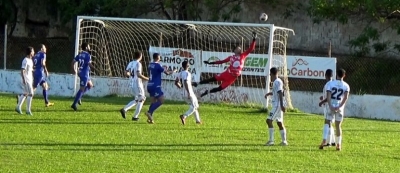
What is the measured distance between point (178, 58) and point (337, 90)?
13.6 meters

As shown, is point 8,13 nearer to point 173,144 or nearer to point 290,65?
point 290,65

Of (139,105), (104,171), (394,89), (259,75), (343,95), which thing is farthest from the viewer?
(394,89)

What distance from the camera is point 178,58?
3070cm

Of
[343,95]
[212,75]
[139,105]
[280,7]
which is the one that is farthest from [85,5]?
[343,95]

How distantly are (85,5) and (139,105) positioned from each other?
1914 cm

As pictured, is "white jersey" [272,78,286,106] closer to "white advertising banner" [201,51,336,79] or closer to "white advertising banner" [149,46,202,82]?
"white advertising banner" [201,51,336,79]

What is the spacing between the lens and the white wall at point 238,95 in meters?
28.7

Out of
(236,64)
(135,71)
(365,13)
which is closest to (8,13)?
(365,13)

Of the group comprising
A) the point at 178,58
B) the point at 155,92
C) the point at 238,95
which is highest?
the point at 178,58

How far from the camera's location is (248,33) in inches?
1330

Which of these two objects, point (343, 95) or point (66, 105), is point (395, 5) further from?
point (343, 95)

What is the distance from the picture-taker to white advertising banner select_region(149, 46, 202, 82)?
30.3 meters

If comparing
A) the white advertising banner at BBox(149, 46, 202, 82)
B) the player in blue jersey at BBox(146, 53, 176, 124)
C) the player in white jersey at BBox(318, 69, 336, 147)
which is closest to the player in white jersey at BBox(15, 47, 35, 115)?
the player in blue jersey at BBox(146, 53, 176, 124)

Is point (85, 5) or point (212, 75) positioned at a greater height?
point (85, 5)
